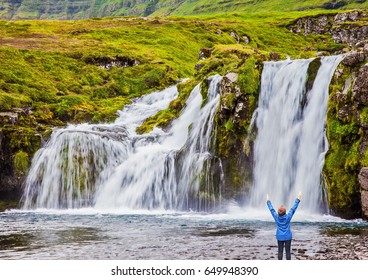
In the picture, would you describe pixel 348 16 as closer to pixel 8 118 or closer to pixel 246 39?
pixel 246 39

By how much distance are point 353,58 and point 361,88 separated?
2863mm

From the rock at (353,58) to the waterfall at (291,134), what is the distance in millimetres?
1857

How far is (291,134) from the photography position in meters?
35.3

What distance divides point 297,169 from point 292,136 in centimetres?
245

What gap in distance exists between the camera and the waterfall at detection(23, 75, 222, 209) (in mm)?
38125

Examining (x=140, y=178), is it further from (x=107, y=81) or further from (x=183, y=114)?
(x=107, y=81)

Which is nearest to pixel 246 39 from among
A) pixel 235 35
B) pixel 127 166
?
pixel 235 35

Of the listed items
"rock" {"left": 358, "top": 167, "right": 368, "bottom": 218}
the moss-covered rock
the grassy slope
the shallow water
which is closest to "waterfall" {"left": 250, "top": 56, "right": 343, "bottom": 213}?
the moss-covered rock

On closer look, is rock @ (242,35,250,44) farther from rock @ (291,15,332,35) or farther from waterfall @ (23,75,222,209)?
waterfall @ (23,75,222,209)

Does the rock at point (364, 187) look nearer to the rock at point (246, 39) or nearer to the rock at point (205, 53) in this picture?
the rock at point (205, 53)

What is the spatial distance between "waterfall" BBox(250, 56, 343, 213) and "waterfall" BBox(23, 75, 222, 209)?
3.96 meters

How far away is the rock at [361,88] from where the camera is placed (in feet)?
99.7

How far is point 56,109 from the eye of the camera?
1999 inches

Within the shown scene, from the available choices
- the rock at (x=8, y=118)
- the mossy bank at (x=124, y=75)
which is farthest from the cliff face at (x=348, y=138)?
the rock at (x=8, y=118)
